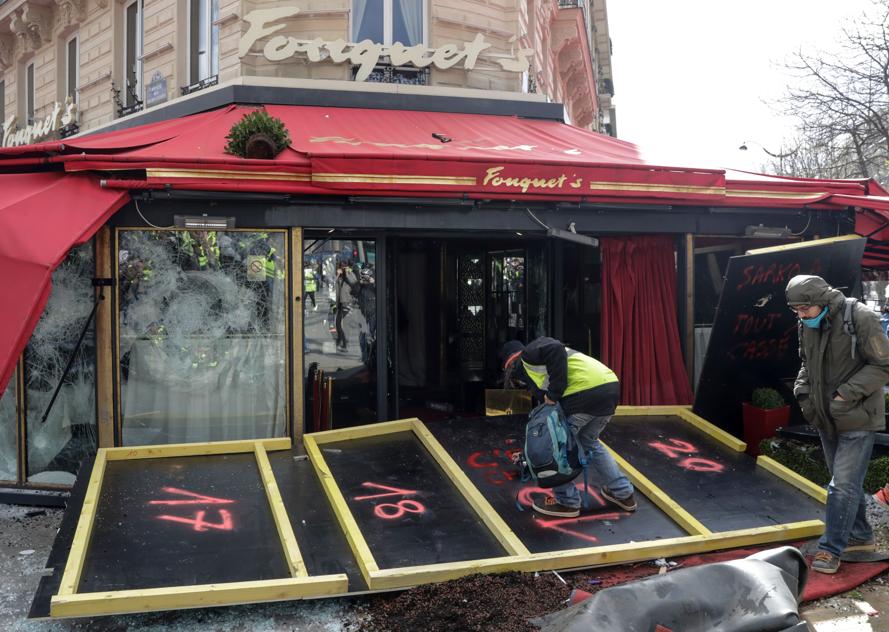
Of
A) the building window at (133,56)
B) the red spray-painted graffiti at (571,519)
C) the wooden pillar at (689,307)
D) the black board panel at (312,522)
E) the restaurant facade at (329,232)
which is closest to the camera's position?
the black board panel at (312,522)

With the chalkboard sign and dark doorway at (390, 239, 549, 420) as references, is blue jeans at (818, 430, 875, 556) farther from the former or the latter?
dark doorway at (390, 239, 549, 420)

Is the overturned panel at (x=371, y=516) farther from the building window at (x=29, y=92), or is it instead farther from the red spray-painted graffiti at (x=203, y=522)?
the building window at (x=29, y=92)

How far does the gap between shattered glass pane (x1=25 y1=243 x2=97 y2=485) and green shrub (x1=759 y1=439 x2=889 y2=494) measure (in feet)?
21.3

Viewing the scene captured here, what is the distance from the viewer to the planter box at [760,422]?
734 cm

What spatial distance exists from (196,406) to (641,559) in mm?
4441

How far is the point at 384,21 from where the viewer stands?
369 inches

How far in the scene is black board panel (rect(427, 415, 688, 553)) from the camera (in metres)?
5.20

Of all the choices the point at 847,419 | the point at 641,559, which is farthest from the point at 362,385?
the point at 847,419

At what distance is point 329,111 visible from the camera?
8766mm

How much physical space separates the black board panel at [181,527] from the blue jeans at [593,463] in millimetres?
2137

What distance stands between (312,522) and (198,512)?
0.84 meters

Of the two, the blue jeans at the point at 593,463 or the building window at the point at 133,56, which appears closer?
the blue jeans at the point at 593,463

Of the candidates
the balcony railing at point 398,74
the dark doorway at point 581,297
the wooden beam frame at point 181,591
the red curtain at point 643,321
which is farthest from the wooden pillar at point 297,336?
the red curtain at point 643,321

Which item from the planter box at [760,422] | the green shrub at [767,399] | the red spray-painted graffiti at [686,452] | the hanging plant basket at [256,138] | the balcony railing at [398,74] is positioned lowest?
the red spray-painted graffiti at [686,452]
